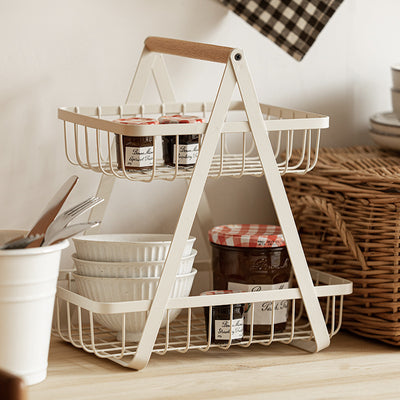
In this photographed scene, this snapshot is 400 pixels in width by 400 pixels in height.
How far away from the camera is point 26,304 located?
3.48 ft

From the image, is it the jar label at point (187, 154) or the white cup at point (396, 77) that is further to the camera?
the white cup at point (396, 77)

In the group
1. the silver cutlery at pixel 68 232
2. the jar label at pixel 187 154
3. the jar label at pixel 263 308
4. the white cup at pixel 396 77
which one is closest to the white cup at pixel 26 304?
the silver cutlery at pixel 68 232

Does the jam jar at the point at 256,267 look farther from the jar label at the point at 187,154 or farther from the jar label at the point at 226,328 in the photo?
the jar label at the point at 187,154

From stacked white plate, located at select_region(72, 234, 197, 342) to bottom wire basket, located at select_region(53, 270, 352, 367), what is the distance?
3cm

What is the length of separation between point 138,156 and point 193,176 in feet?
0.30

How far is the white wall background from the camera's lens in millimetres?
1360

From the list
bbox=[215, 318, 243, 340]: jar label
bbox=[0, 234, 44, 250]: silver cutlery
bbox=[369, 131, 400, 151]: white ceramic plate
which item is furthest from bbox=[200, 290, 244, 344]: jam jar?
bbox=[369, 131, 400, 151]: white ceramic plate

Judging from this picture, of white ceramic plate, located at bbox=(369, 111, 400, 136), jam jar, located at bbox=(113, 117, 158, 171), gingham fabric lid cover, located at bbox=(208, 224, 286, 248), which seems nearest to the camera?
jam jar, located at bbox=(113, 117, 158, 171)

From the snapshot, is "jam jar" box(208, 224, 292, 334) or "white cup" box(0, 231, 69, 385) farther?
"jam jar" box(208, 224, 292, 334)

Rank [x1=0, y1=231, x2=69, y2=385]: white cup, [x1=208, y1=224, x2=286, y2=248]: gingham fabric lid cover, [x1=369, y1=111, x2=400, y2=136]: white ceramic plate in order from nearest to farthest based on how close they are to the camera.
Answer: [x1=0, y1=231, x2=69, y2=385]: white cup < [x1=208, y1=224, x2=286, y2=248]: gingham fabric lid cover < [x1=369, y1=111, x2=400, y2=136]: white ceramic plate

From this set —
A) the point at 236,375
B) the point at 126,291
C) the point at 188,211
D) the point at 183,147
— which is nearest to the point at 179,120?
the point at 183,147

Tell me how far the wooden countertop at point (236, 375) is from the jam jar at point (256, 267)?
6 centimetres

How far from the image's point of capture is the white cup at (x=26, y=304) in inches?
41.0

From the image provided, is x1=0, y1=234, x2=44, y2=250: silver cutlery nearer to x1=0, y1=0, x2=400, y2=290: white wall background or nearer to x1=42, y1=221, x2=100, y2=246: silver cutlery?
x1=42, y1=221, x2=100, y2=246: silver cutlery
